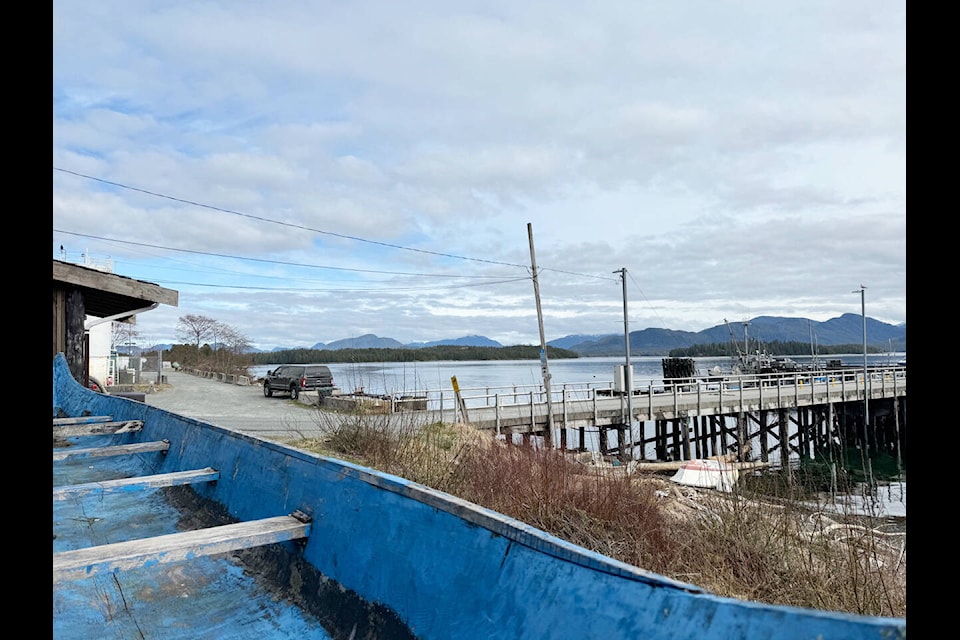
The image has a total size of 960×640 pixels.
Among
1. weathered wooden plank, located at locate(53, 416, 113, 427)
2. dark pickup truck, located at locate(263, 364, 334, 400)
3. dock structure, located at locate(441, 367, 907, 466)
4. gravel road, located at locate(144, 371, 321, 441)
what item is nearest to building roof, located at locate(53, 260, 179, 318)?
gravel road, located at locate(144, 371, 321, 441)

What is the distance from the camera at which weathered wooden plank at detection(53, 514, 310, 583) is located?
3.08m

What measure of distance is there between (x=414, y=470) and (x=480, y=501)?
1738 mm

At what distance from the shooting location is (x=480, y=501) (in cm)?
598

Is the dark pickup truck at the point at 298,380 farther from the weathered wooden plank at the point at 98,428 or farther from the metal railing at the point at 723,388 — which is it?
the weathered wooden plank at the point at 98,428

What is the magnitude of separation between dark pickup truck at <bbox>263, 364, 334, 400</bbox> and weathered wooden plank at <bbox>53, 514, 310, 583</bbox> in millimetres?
20889

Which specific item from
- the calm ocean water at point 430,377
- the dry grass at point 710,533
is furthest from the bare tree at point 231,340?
the dry grass at point 710,533

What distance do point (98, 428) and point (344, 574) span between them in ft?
22.1

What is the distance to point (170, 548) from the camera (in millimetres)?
3354

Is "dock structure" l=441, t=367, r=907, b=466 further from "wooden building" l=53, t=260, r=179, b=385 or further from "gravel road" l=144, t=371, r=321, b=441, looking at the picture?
"wooden building" l=53, t=260, r=179, b=385

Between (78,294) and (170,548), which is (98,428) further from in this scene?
(170,548)

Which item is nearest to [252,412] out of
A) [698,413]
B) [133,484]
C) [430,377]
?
[133,484]
